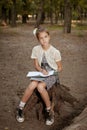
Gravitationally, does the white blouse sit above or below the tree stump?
above

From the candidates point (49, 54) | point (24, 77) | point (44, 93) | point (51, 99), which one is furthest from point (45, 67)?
point (24, 77)

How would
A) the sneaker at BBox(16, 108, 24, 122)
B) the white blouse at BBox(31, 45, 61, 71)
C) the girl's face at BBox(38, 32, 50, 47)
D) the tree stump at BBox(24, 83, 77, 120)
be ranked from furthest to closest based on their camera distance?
the tree stump at BBox(24, 83, 77, 120) < the sneaker at BBox(16, 108, 24, 122) < the white blouse at BBox(31, 45, 61, 71) < the girl's face at BBox(38, 32, 50, 47)

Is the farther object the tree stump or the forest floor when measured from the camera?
the tree stump

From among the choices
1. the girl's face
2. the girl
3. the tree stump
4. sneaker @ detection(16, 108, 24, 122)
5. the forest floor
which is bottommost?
the forest floor

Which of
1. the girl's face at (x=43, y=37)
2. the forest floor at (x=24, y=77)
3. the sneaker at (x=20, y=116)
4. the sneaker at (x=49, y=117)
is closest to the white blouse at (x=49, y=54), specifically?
the girl's face at (x=43, y=37)

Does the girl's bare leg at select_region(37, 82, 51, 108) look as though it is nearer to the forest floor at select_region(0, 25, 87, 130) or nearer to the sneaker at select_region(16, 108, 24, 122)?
the forest floor at select_region(0, 25, 87, 130)

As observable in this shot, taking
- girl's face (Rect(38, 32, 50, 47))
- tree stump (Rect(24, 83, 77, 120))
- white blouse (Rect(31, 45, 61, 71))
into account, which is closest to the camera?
girl's face (Rect(38, 32, 50, 47))

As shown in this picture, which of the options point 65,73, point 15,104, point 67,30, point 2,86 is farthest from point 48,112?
point 67,30

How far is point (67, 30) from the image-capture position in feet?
82.9

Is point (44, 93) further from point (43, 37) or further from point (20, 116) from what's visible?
point (43, 37)

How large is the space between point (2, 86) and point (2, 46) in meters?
8.40

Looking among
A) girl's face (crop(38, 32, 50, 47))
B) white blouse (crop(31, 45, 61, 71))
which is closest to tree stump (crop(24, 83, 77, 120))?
white blouse (crop(31, 45, 61, 71))

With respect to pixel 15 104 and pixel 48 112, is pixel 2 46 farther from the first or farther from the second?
pixel 48 112

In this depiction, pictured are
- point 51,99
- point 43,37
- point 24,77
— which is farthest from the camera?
point 24,77
